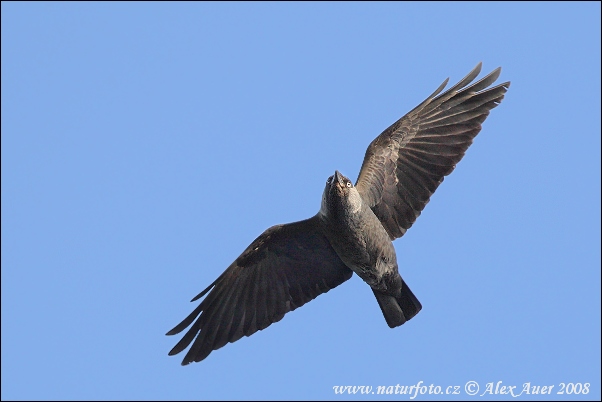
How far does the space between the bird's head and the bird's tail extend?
1.50m

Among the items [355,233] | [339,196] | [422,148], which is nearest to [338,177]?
[339,196]

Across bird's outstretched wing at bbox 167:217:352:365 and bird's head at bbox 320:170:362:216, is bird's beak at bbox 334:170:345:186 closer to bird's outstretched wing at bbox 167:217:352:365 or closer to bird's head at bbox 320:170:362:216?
bird's head at bbox 320:170:362:216

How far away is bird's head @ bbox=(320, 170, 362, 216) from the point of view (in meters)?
10.0

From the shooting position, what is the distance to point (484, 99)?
11172mm

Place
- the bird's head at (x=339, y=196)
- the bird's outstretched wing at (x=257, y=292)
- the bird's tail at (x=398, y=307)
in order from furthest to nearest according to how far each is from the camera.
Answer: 1. the bird's outstretched wing at (x=257, y=292)
2. the bird's tail at (x=398, y=307)
3. the bird's head at (x=339, y=196)

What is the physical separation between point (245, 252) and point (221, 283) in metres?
0.60

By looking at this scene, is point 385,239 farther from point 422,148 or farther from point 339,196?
point 422,148

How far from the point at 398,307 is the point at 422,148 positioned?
81.0 inches

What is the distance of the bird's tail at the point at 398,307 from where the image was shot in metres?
11.1

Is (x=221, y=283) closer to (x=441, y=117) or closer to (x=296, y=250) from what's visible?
(x=296, y=250)

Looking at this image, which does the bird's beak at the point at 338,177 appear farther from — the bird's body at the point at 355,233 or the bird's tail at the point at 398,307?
the bird's tail at the point at 398,307

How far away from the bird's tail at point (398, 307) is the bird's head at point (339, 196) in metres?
1.50

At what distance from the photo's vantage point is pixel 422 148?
1118 centimetres

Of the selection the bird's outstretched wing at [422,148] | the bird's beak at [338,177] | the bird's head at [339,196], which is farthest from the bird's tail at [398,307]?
the bird's beak at [338,177]
